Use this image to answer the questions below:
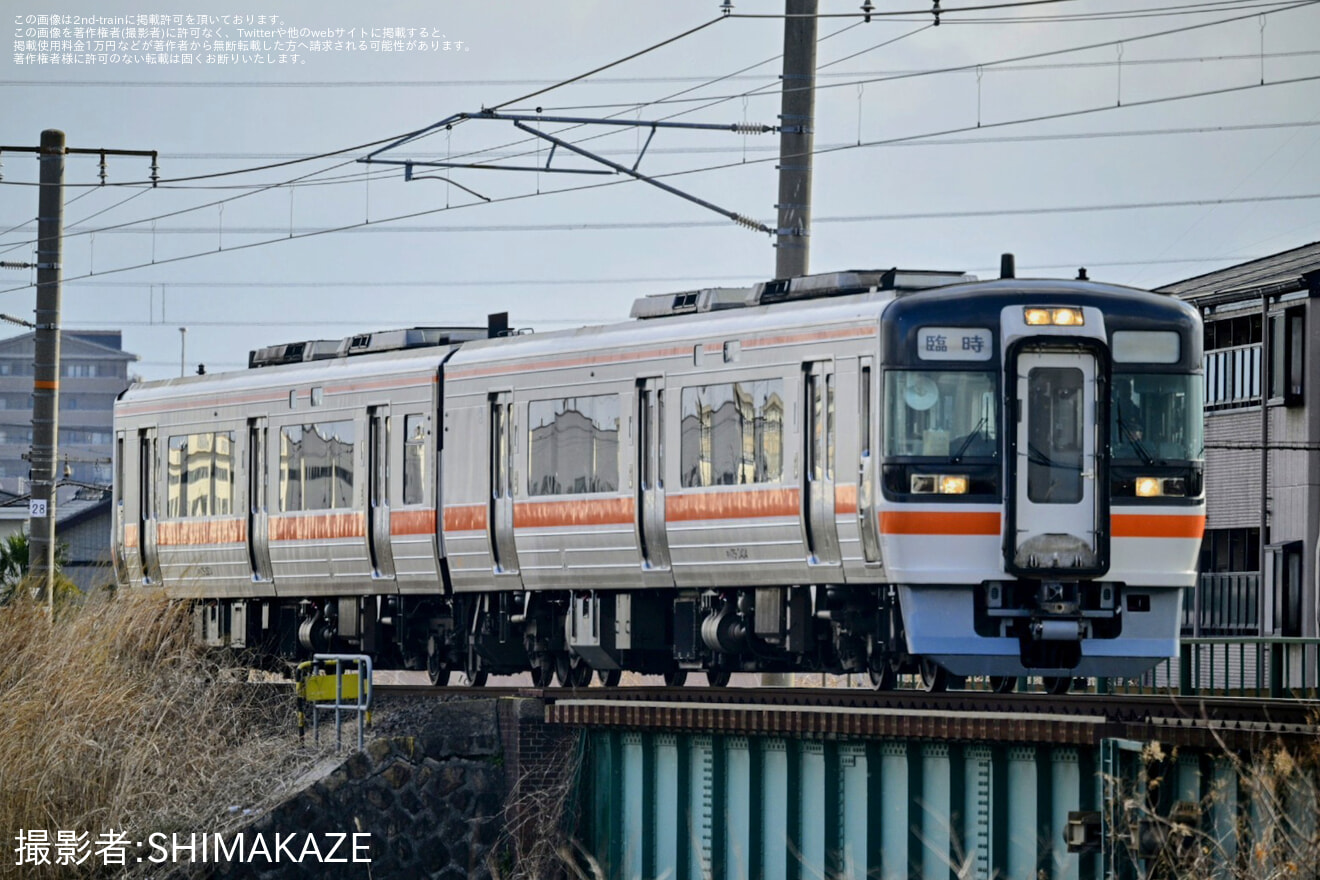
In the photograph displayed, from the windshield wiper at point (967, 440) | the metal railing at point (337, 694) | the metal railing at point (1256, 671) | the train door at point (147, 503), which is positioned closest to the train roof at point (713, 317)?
the windshield wiper at point (967, 440)

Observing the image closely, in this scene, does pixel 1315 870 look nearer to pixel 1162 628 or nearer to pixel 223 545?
pixel 1162 628

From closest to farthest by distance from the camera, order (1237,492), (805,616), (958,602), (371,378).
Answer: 1. (958,602)
2. (805,616)
3. (371,378)
4. (1237,492)

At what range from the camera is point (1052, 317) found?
62.5ft

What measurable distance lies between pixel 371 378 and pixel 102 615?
3608mm

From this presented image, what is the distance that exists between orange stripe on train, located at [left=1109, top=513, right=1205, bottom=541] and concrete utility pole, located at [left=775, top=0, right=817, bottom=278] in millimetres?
5074

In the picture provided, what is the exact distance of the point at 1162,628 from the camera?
764 inches

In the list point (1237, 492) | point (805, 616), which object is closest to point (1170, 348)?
point (805, 616)

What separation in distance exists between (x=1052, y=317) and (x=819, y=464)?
220 centimetres

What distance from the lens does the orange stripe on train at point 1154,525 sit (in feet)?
62.9

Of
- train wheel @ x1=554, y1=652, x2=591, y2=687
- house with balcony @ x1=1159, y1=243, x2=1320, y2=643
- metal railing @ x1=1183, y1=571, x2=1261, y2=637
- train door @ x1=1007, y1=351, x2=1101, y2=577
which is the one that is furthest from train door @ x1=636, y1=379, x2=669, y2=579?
metal railing @ x1=1183, y1=571, x2=1261, y2=637

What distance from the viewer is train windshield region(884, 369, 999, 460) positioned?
1895 centimetres

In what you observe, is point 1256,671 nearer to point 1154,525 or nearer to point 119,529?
point 1154,525

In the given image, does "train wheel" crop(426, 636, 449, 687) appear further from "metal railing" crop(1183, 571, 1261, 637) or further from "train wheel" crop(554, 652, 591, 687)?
"metal railing" crop(1183, 571, 1261, 637)

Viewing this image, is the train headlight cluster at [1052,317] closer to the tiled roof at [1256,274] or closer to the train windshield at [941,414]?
the train windshield at [941,414]
